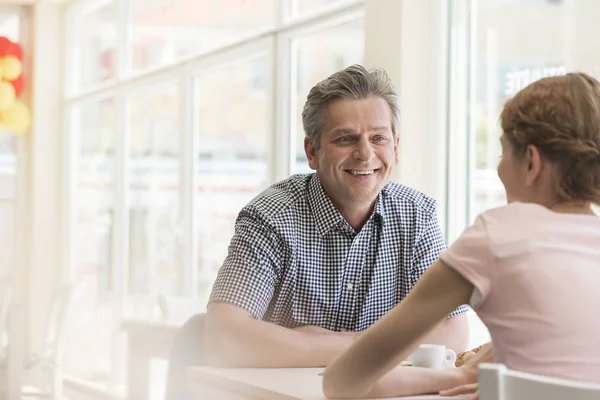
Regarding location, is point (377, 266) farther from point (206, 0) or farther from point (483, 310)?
point (206, 0)

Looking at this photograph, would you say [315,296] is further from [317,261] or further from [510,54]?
[510,54]


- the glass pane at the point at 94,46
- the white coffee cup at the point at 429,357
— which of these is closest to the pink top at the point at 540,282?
the white coffee cup at the point at 429,357

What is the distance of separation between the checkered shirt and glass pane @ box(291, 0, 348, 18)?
2.10 metres

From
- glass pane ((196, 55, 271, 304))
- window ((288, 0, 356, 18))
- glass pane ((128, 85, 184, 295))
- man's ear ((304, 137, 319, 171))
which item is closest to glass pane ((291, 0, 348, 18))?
window ((288, 0, 356, 18))

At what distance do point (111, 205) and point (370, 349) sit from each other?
240 inches

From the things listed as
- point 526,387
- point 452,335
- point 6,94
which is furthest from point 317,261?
point 6,94

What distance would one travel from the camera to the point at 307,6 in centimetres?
452

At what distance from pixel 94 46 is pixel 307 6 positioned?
363 centimetres

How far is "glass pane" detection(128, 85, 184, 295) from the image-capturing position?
607cm

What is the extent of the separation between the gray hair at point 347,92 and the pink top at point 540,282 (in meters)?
0.94

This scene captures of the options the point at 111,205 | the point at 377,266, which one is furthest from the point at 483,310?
the point at 111,205

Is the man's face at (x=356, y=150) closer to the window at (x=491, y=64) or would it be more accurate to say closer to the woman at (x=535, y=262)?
the woman at (x=535, y=262)

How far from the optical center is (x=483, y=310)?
53.0 inches

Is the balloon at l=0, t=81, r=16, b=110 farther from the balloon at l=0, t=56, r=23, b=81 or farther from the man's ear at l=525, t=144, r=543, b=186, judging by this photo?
the man's ear at l=525, t=144, r=543, b=186
